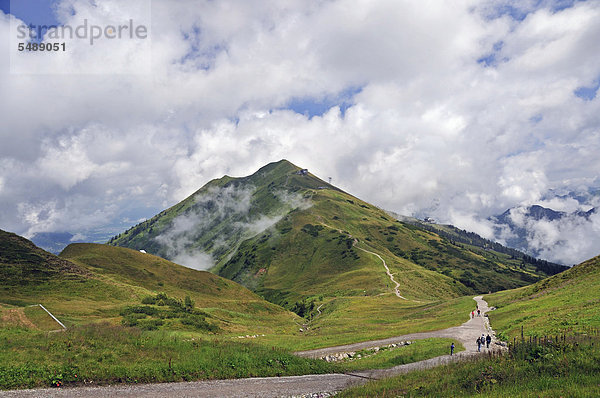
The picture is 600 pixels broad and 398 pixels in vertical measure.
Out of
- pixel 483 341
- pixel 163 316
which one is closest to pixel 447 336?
pixel 483 341

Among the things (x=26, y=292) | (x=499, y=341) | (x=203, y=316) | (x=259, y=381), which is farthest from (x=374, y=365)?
(x=26, y=292)

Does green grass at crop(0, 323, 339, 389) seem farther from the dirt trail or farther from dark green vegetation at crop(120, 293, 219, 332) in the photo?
dark green vegetation at crop(120, 293, 219, 332)

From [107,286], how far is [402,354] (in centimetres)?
6588

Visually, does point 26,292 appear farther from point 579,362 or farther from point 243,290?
point 579,362

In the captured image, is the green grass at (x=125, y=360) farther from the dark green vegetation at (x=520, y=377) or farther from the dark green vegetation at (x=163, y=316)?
the dark green vegetation at (x=163, y=316)

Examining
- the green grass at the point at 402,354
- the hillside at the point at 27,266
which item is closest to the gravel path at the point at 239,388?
the green grass at the point at 402,354

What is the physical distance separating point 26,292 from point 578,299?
9168 cm

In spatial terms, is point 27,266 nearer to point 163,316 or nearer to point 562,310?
point 163,316

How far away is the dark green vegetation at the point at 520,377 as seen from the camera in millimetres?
14938

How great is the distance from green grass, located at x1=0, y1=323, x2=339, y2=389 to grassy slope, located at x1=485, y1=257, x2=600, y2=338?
24.6 m

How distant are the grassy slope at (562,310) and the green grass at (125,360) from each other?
24.6m

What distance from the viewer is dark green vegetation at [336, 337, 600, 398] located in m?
14.9

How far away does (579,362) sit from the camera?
17.0m

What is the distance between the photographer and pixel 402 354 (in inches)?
1441
